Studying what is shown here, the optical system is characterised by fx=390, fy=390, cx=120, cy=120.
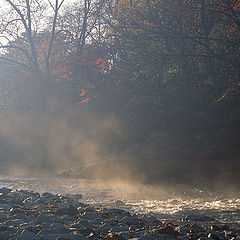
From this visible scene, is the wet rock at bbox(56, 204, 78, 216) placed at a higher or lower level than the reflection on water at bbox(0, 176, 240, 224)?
higher

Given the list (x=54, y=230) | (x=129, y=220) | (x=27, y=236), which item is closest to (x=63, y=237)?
(x=54, y=230)

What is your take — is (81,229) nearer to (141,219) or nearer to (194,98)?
(141,219)

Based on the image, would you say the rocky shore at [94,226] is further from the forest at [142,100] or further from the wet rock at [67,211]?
the forest at [142,100]

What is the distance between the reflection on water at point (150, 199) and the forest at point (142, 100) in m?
2.57

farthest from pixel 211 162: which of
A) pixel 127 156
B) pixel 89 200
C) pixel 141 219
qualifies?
pixel 141 219

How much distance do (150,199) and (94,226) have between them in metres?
5.73

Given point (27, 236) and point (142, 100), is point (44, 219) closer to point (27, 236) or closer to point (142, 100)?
point (27, 236)

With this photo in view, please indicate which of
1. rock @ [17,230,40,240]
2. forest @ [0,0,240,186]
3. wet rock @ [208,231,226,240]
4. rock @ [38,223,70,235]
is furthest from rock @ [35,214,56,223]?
forest @ [0,0,240,186]

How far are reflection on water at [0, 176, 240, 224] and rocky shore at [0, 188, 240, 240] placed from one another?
45.8 inches

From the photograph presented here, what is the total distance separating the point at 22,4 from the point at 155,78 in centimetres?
1394

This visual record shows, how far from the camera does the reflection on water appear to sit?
36.1 ft

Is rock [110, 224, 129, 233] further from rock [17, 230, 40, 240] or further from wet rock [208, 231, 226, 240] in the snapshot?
wet rock [208, 231, 226, 240]

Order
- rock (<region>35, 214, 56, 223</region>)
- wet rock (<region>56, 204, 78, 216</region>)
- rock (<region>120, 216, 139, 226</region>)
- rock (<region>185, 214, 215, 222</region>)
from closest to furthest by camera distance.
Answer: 1. rock (<region>35, 214, 56, 223</region>)
2. rock (<region>120, 216, 139, 226</region>)
3. rock (<region>185, 214, 215, 222</region>)
4. wet rock (<region>56, 204, 78, 216</region>)

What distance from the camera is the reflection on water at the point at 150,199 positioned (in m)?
11.0
